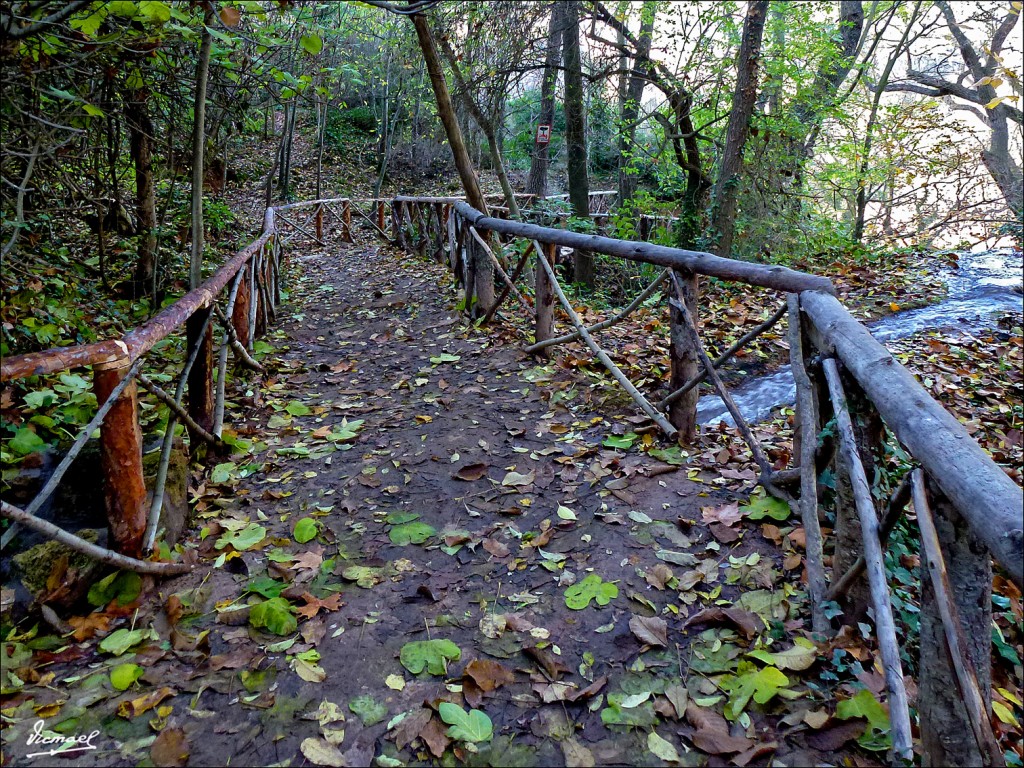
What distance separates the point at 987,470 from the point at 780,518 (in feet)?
4.99

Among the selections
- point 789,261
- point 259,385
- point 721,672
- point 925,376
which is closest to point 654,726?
point 721,672

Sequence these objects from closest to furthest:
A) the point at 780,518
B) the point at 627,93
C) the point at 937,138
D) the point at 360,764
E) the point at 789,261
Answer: the point at 360,764, the point at 780,518, the point at 789,261, the point at 627,93, the point at 937,138

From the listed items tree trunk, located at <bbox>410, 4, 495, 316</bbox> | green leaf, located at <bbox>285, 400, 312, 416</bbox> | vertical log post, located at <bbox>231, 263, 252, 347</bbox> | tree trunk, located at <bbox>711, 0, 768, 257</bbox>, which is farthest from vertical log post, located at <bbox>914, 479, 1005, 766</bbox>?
tree trunk, located at <bbox>711, 0, 768, 257</bbox>

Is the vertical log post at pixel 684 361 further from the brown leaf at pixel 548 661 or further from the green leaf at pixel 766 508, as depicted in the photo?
the brown leaf at pixel 548 661

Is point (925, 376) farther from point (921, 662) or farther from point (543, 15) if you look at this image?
point (543, 15)

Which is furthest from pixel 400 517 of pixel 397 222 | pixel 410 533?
pixel 397 222

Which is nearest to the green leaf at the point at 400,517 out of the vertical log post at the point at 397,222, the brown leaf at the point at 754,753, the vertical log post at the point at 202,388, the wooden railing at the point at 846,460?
the wooden railing at the point at 846,460

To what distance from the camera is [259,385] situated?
16.8 ft

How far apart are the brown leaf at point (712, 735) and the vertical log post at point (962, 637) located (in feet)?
1.51

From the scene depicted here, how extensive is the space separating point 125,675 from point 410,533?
4.27ft

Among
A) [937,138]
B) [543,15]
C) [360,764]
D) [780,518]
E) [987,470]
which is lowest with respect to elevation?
[360,764]

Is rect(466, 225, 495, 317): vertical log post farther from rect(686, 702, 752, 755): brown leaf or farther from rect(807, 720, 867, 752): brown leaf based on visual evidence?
rect(807, 720, 867, 752): brown leaf

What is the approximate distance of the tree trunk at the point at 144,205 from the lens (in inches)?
246

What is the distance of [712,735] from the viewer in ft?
6.20
